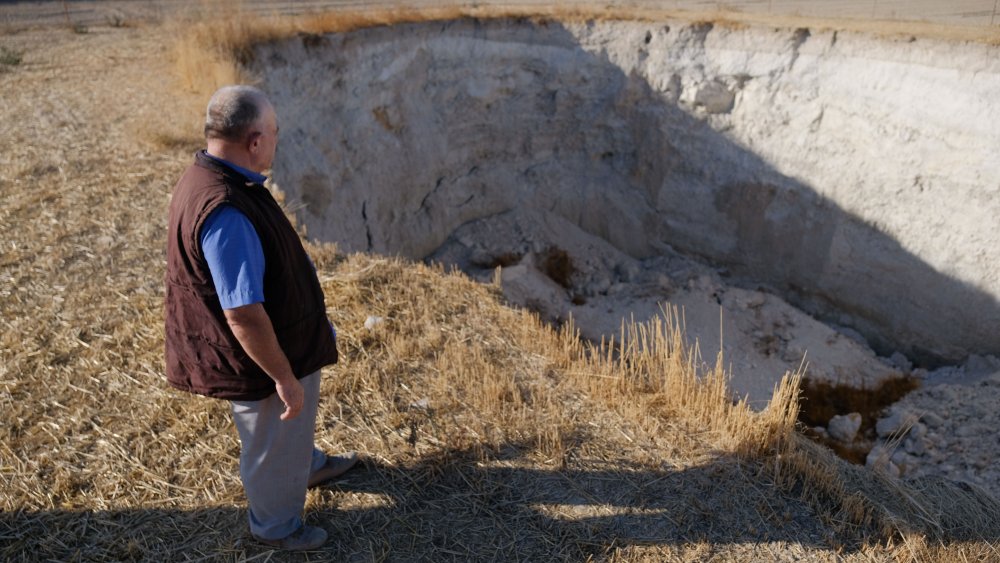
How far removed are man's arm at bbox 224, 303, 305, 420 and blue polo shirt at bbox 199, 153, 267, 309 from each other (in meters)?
0.04

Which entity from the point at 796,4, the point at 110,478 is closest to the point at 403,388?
the point at 110,478

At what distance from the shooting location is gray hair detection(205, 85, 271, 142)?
7.31 ft

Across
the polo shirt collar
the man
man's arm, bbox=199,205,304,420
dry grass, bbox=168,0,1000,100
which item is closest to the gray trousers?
the man

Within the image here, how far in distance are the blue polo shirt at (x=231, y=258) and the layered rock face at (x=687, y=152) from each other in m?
5.74

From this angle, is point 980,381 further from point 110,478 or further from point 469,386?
point 110,478

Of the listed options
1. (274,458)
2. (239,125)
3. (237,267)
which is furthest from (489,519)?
(239,125)

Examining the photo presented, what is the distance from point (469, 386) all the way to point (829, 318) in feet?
25.9

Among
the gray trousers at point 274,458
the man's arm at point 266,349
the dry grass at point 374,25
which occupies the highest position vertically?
the dry grass at point 374,25

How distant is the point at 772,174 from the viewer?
1030cm

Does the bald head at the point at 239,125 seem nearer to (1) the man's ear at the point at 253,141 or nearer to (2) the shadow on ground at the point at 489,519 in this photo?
(1) the man's ear at the point at 253,141

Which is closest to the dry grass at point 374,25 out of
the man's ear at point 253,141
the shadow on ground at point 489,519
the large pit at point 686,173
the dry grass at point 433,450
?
the large pit at point 686,173

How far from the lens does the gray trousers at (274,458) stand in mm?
2572

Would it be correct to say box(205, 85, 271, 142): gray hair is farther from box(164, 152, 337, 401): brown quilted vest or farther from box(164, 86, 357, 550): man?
box(164, 152, 337, 401): brown quilted vest

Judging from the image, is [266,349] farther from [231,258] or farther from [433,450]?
[433,450]
